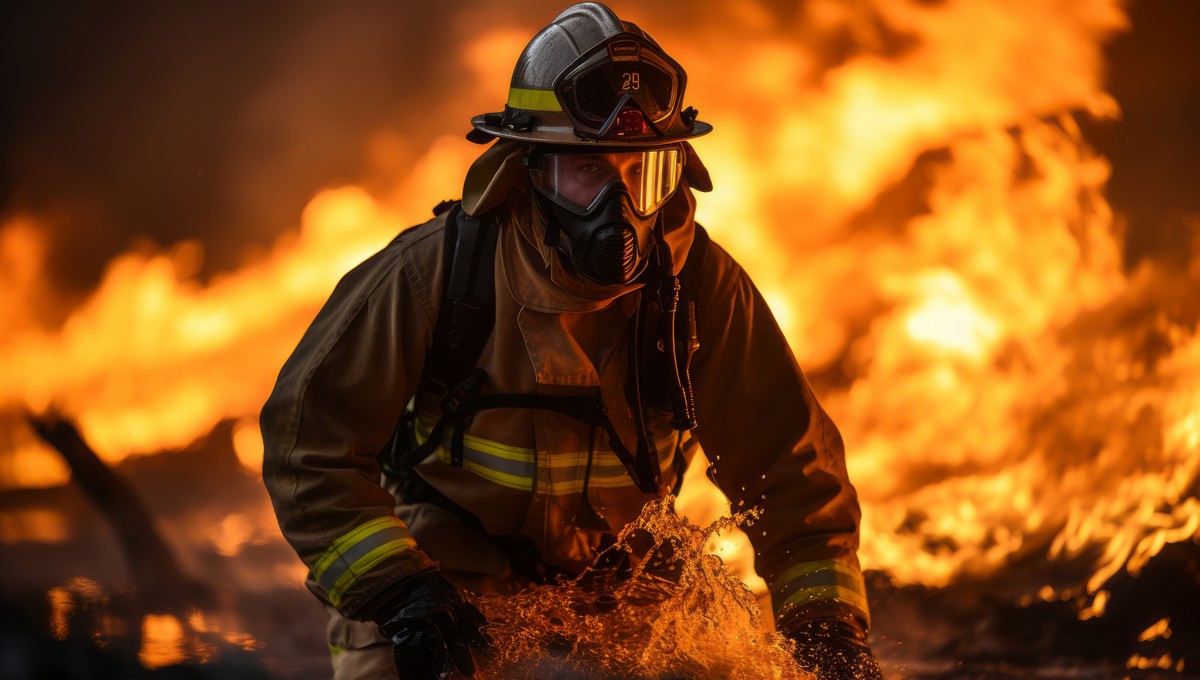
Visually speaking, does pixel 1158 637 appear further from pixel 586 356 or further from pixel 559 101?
pixel 559 101

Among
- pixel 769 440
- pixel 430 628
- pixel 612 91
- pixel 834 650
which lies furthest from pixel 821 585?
pixel 612 91

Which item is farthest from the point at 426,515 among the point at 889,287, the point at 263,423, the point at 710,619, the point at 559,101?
the point at 889,287

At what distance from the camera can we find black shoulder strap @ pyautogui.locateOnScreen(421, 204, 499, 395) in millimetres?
2643

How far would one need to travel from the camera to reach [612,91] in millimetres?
2557

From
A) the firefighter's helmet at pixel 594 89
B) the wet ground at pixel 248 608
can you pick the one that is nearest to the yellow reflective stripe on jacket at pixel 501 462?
the firefighter's helmet at pixel 594 89

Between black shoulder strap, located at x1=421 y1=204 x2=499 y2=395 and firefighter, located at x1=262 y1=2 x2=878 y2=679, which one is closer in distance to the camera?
firefighter, located at x1=262 y1=2 x2=878 y2=679

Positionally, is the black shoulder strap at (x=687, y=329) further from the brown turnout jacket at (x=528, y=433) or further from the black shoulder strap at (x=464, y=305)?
the black shoulder strap at (x=464, y=305)

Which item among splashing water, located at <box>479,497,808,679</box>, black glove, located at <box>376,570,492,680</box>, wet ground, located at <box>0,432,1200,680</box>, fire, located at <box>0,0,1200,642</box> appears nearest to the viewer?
black glove, located at <box>376,570,492,680</box>

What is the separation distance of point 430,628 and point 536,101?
1.06 metres

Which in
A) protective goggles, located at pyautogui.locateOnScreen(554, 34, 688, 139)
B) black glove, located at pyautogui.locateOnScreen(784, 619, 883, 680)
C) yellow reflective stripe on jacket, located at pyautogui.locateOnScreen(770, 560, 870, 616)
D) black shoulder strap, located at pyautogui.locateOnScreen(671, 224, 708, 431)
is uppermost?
protective goggles, located at pyautogui.locateOnScreen(554, 34, 688, 139)

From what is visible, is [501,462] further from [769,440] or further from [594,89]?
[594,89]

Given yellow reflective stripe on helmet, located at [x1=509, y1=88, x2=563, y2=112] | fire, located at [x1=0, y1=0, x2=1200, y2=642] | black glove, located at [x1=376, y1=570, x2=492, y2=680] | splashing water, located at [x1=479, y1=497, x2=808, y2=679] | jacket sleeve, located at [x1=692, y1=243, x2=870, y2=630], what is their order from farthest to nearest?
1. fire, located at [x1=0, y1=0, x2=1200, y2=642]
2. jacket sleeve, located at [x1=692, y1=243, x2=870, y2=630]
3. yellow reflective stripe on helmet, located at [x1=509, y1=88, x2=563, y2=112]
4. splashing water, located at [x1=479, y1=497, x2=808, y2=679]
5. black glove, located at [x1=376, y1=570, x2=492, y2=680]

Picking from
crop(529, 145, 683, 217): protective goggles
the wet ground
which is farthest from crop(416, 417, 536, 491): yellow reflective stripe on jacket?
the wet ground

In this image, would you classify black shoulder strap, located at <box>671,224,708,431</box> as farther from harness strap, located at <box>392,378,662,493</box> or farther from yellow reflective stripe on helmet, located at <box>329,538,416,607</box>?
yellow reflective stripe on helmet, located at <box>329,538,416,607</box>
